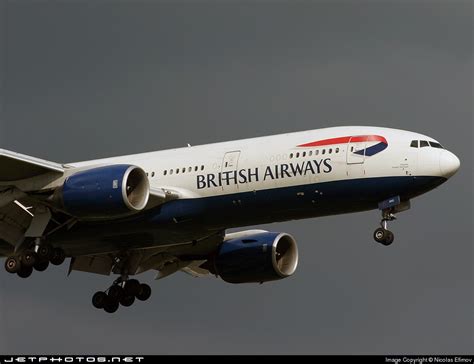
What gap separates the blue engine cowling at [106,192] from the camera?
51.7 metres

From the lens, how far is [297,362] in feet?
142

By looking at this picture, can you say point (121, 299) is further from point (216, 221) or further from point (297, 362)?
point (297, 362)

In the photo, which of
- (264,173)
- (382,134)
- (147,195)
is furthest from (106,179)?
(382,134)

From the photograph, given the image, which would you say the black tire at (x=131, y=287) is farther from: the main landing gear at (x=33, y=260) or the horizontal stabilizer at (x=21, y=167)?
the horizontal stabilizer at (x=21, y=167)

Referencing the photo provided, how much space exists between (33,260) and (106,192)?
3996mm

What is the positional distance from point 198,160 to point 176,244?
3.69 m

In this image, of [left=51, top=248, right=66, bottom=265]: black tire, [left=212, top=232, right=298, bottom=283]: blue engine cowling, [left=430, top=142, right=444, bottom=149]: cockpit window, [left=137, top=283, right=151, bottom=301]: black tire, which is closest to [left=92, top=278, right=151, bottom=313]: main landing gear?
[left=137, top=283, right=151, bottom=301]: black tire

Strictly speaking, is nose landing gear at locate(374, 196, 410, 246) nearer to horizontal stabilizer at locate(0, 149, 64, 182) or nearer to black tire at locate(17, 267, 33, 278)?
horizontal stabilizer at locate(0, 149, 64, 182)

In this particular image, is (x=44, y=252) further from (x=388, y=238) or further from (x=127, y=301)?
(x=388, y=238)

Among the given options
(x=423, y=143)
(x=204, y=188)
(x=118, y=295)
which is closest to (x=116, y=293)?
(x=118, y=295)

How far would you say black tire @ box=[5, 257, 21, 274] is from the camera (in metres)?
53.9

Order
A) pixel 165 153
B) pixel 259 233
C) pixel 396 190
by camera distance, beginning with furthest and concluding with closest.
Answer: pixel 259 233 → pixel 165 153 → pixel 396 190

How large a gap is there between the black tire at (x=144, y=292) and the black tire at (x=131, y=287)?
15 centimetres

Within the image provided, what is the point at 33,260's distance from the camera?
5375 cm
